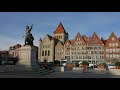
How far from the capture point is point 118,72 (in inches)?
783

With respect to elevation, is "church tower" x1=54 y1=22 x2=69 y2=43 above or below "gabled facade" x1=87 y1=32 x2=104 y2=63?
above

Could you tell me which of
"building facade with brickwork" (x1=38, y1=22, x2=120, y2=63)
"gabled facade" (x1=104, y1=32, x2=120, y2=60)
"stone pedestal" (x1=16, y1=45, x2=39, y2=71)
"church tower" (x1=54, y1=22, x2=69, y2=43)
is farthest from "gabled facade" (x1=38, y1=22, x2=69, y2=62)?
"stone pedestal" (x1=16, y1=45, x2=39, y2=71)

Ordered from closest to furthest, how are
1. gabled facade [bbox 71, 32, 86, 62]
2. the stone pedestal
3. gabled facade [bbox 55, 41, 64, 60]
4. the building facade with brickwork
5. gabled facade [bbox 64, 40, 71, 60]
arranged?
the stone pedestal
the building facade with brickwork
gabled facade [bbox 71, 32, 86, 62]
gabled facade [bbox 64, 40, 71, 60]
gabled facade [bbox 55, 41, 64, 60]

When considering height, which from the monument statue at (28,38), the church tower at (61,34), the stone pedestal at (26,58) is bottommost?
the stone pedestal at (26,58)

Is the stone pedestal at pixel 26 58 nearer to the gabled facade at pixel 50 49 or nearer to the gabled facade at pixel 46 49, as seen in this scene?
the gabled facade at pixel 50 49

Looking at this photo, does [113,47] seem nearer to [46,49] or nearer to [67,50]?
[67,50]

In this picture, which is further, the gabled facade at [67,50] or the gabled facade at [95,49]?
the gabled facade at [67,50]

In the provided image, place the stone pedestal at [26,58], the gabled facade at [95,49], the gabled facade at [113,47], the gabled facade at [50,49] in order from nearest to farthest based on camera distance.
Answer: the stone pedestal at [26,58]
the gabled facade at [113,47]
the gabled facade at [95,49]
the gabled facade at [50,49]

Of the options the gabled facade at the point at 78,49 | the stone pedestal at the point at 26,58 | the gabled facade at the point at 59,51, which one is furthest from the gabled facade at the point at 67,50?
the stone pedestal at the point at 26,58

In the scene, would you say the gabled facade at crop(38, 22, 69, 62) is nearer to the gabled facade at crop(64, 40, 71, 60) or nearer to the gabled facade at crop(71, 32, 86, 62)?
the gabled facade at crop(64, 40, 71, 60)

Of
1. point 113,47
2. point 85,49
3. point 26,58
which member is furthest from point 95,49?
point 26,58
